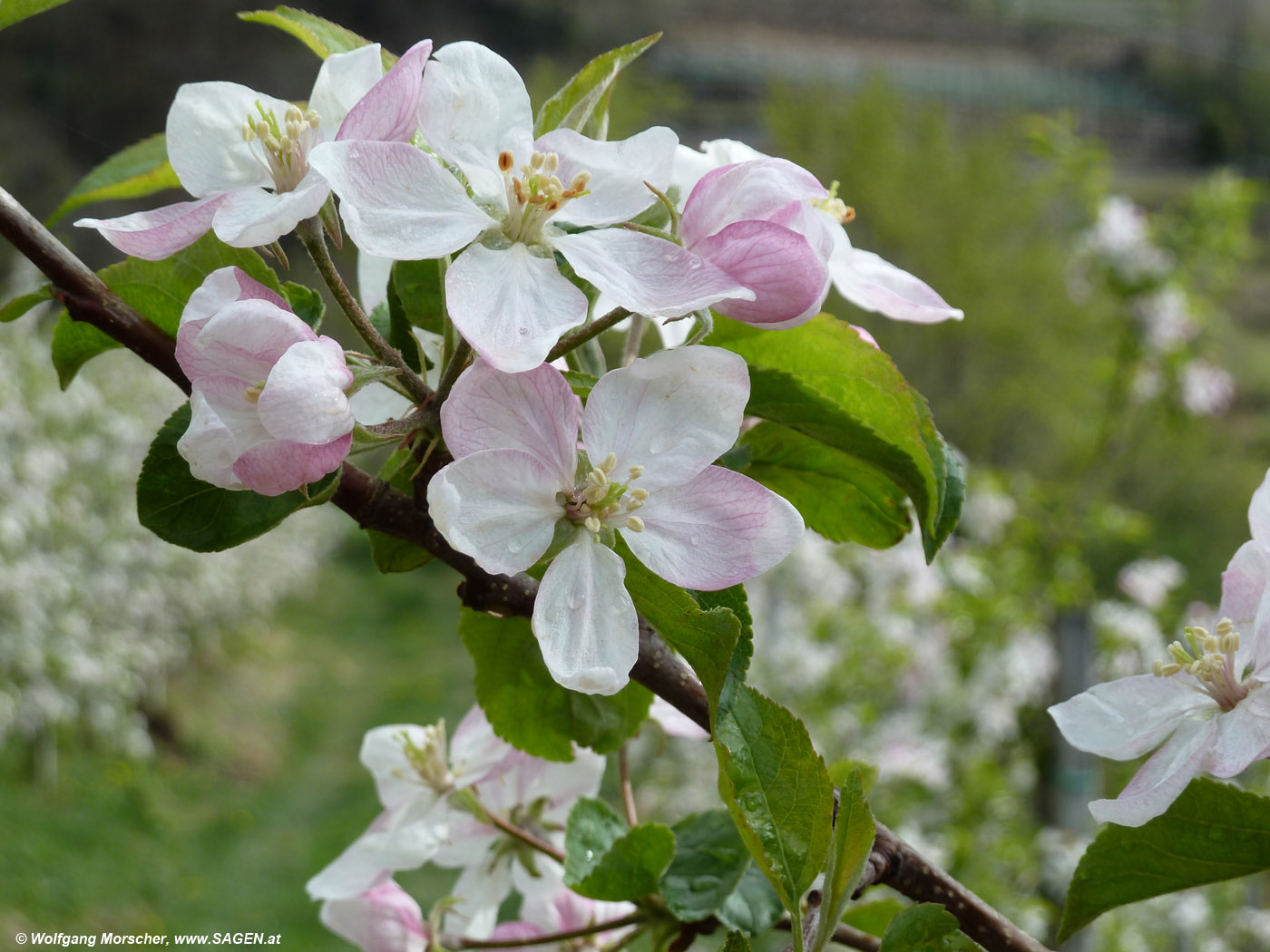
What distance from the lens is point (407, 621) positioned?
786cm

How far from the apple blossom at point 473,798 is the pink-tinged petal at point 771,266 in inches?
13.0

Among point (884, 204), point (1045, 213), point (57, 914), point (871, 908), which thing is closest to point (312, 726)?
point (57, 914)

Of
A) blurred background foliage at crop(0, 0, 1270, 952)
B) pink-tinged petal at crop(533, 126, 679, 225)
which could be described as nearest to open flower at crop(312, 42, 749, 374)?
pink-tinged petal at crop(533, 126, 679, 225)

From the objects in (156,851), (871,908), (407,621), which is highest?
(871,908)

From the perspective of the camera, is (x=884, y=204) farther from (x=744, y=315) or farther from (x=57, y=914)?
(x=744, y=315)

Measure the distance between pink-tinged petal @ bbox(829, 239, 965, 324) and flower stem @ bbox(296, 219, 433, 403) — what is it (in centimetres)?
20

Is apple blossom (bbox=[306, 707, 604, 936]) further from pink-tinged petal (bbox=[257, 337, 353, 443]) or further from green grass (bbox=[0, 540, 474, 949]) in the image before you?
green grass (bbox=[0, 540, 474, 949])

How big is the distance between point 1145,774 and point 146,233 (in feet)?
1.45

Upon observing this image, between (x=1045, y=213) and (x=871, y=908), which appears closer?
(x=871, y=908)

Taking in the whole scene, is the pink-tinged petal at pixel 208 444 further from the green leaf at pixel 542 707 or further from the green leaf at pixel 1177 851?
the green leaf at pixel 1177 851

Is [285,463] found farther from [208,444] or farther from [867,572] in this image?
[867,572]

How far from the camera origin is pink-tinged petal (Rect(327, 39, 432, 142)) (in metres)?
0.41

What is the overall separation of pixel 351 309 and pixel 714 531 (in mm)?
162

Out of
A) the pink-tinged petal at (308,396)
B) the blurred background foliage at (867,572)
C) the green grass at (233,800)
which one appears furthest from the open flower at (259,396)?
the green grass at (233,800)
